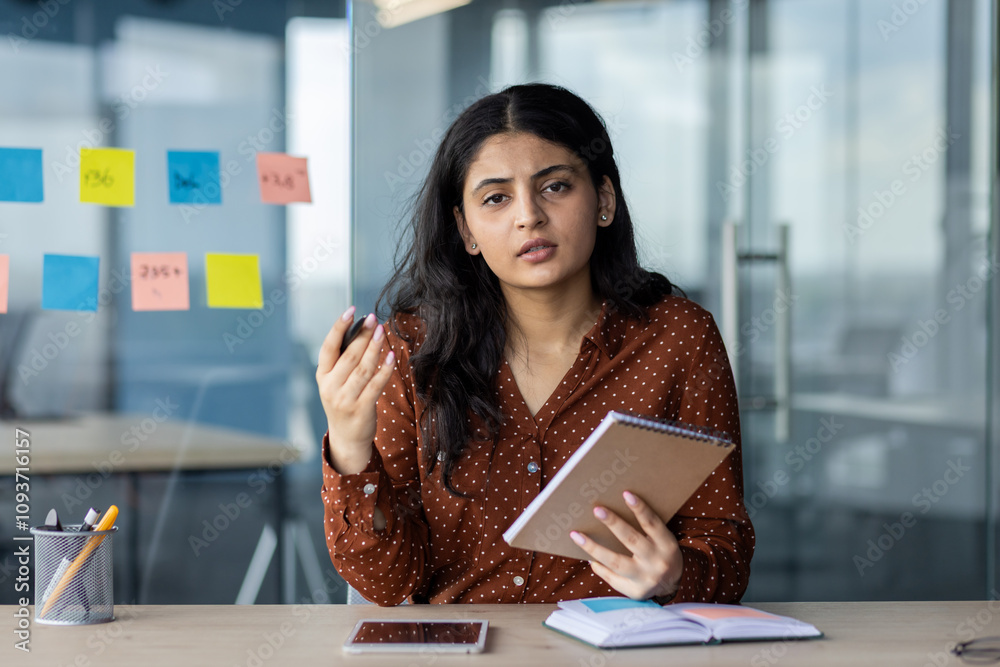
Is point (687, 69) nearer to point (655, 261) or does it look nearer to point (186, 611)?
point (655, 261)

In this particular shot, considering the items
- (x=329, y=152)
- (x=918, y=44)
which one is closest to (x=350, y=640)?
(x=329, y=152)

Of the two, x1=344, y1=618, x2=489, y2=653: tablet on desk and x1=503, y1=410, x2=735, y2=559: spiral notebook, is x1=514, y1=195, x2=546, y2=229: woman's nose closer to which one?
x1=503, y1=410, x2=735, y2=559: spiral notebook

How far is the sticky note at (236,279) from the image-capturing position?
8.78 ft

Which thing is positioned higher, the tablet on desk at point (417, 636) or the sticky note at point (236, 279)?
the sticky note at point (236, 279)

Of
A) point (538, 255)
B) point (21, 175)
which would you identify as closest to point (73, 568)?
point (538, 255)

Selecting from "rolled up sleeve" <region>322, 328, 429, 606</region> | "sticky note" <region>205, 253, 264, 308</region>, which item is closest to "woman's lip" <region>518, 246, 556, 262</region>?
"rolled up sleeve" <region>322, 328, 429, 606</region>

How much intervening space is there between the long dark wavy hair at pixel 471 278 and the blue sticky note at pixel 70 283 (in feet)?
3.99

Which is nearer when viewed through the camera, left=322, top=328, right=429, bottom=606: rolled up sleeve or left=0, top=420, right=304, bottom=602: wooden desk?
left=322, top=328, right=429, bottom=606: rolled up sleeve

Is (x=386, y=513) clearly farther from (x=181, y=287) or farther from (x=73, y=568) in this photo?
(x=181, y=287)

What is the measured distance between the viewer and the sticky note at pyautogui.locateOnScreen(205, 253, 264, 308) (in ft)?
8.78

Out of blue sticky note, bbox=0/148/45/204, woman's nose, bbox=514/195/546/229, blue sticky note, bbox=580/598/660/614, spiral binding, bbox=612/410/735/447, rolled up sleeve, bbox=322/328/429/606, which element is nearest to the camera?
spiral binding, bbox=612/410/735/447

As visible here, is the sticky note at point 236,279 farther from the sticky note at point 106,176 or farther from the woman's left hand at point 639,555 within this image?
the woman's left hand at point 639,555

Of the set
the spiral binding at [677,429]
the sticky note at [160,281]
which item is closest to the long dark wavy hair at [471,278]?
the spiral binding at [677,429]

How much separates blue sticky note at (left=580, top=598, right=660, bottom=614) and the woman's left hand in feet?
0.04
